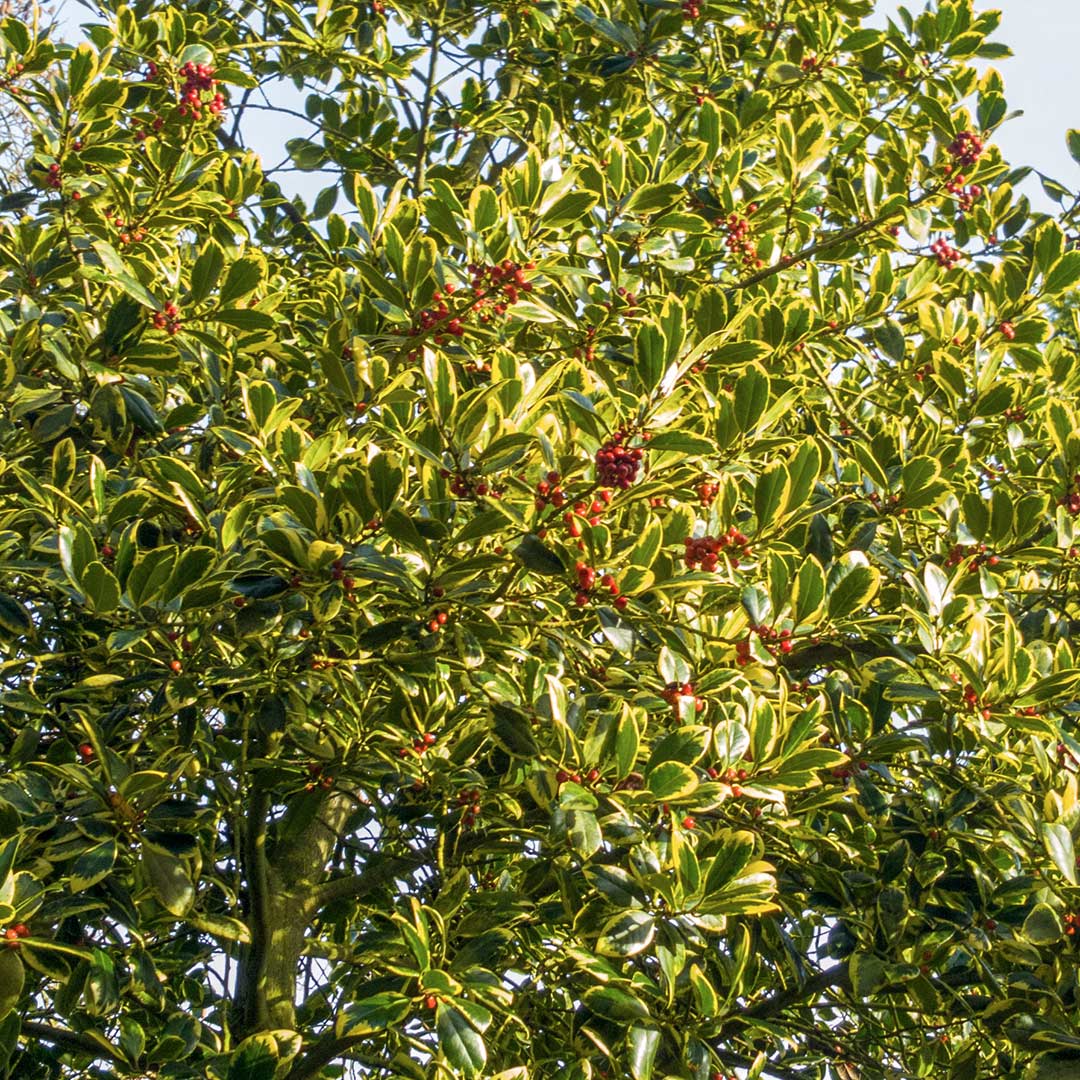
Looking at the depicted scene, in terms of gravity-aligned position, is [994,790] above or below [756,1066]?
above

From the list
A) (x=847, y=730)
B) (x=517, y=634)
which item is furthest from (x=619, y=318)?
(x=847, y=730)

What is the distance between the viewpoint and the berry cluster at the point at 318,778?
333cm

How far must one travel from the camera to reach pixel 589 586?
8.68 feet

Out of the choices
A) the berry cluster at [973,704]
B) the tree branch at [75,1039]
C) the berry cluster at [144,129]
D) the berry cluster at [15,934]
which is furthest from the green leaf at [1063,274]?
the tree branch at [75,1039]

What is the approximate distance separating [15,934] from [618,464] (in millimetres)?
1462

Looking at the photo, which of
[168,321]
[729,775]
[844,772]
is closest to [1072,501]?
[844,772]

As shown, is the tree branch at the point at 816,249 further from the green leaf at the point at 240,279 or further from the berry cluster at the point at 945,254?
the green leaf at the point at 240,279

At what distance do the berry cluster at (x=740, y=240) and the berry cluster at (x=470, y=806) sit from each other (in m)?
2.01

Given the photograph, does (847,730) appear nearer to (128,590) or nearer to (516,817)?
(516,817)

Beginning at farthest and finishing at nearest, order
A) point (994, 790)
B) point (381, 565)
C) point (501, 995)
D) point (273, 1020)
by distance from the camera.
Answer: point (273, 1020)
point (994, 790)
point (501, 995)
point (381, 565)

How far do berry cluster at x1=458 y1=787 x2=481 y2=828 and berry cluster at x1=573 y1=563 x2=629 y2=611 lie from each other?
82 centimetres

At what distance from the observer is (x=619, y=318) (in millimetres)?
3738

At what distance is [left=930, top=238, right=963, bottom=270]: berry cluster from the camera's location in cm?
462

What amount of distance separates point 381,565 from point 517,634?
651 millimetres
